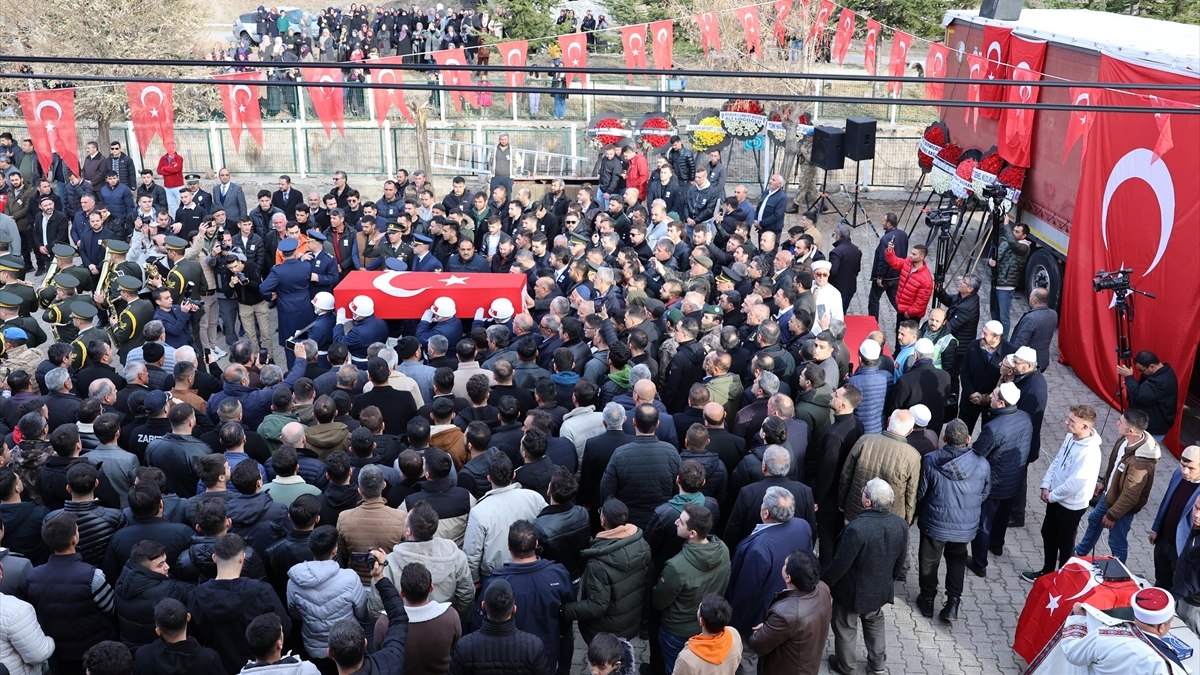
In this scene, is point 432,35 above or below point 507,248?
above

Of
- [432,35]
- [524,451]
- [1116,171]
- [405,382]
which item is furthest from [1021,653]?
[432,35]

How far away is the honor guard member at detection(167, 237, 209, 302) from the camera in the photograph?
1062 centimetres

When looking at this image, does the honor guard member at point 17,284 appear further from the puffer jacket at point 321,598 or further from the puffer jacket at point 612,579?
the puffer jacket at point 612,579

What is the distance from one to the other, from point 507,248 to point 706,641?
6.73 m

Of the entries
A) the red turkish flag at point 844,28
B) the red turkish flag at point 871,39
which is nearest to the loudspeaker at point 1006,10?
the red turkish flag at point 871,39

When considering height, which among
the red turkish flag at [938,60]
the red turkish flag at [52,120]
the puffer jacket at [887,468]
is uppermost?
the red turkish flag at [938,60]

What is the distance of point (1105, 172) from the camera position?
11.0 m

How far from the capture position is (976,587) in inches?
311

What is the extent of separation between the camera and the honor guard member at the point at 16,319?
938cm

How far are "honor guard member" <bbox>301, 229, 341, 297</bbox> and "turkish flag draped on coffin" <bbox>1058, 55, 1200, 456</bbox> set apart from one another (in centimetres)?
771

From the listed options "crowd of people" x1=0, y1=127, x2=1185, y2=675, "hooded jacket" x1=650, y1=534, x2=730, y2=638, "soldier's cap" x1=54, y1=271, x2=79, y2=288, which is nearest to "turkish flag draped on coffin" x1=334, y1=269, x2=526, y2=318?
"crowd of people" x1=0, y1=127, x2=1185, y2=675

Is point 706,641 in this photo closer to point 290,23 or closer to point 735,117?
point 735,117

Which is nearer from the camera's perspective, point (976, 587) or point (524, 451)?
point (524, 451)

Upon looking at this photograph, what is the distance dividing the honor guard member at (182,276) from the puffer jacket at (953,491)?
699cm
